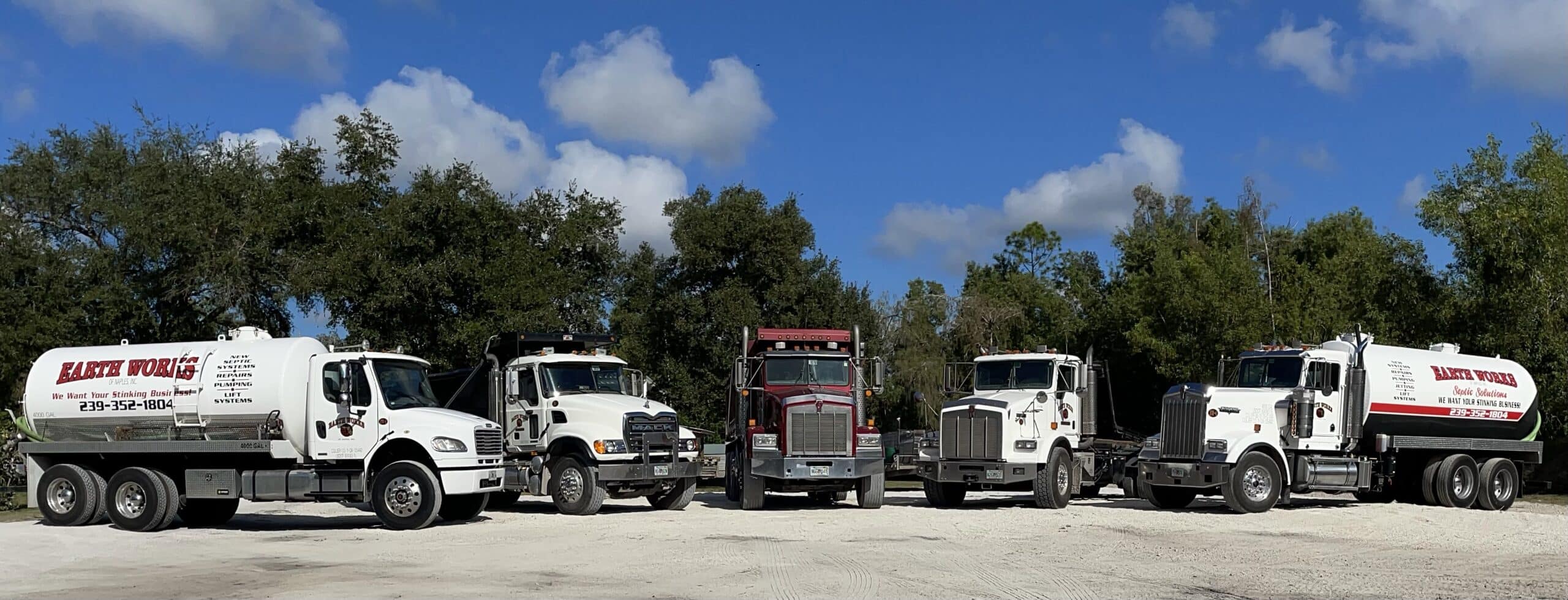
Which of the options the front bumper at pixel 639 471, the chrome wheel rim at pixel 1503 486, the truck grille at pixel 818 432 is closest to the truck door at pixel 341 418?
the front bumper at pixel 639 471

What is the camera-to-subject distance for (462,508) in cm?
2119

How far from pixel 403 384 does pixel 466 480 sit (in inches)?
73.3

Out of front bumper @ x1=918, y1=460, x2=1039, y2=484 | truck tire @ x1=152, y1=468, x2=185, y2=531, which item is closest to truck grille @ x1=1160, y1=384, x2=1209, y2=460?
front bumper @ x1=918, y1=460, x2=1039, y2=484

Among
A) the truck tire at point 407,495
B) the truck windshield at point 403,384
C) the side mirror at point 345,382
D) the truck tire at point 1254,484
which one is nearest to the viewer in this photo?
the truck tire at point 407,495

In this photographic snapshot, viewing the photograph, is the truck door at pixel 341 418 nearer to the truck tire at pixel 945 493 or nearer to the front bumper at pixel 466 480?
the front bumper at pixel 466 480

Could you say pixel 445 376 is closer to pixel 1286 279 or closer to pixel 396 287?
pixel 396 287

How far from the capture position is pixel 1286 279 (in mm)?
44562

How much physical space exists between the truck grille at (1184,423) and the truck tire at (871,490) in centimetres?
488

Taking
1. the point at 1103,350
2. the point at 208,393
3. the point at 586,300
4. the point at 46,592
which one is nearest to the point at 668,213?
the point at 586,300

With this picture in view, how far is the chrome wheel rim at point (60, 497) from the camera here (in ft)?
67.4

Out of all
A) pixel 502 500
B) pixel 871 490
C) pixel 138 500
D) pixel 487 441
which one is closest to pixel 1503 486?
Result: pixel 871 490

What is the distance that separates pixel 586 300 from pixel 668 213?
15.9ft

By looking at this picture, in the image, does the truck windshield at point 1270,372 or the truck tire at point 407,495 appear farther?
the truck windshield at point 1270,372

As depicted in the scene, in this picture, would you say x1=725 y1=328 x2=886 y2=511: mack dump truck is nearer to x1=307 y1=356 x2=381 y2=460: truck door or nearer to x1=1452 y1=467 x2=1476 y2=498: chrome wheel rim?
x1=307 y1=356 x2=381 y2=460: truck door
